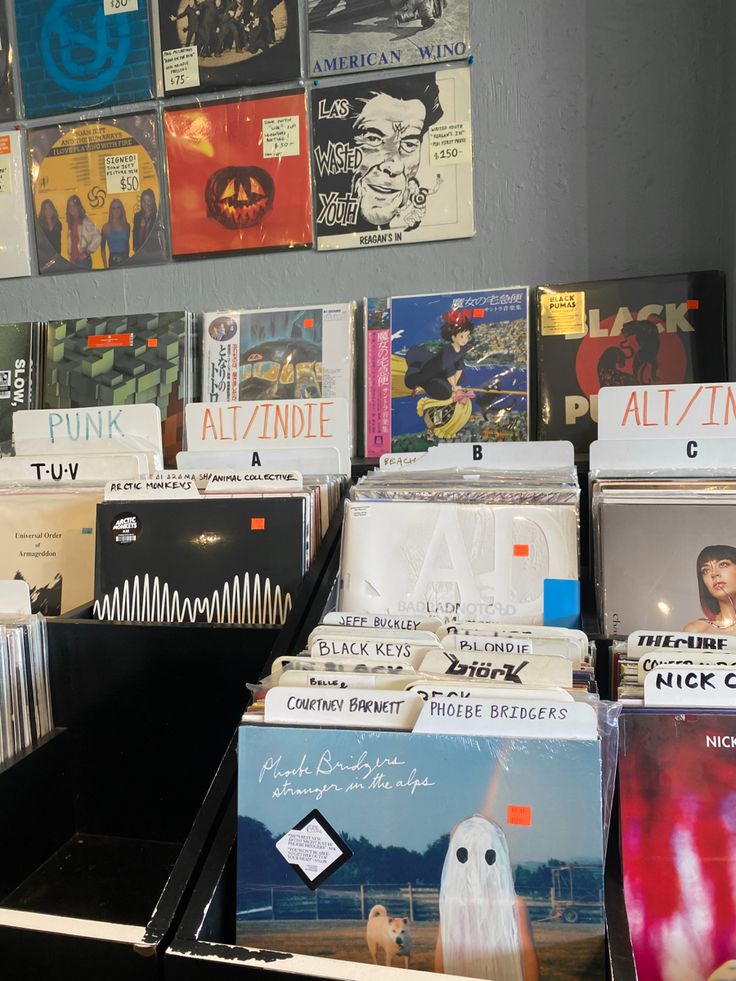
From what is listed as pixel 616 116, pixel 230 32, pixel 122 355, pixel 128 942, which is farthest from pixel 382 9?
pixel 128 942

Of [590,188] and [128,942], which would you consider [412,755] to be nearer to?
[128,942]

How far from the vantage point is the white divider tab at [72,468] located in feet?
4.03

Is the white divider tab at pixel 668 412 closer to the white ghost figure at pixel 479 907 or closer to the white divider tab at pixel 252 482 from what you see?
the white divider tab at pixel 252 482

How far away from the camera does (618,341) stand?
1614 millimetres

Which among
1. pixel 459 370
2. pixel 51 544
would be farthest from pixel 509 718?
pixel 459 370

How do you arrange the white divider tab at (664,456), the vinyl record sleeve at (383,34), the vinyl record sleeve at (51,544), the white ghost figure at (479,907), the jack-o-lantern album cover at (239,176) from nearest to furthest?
1. the white ghost figure at (479,907)
2. the white divider tab at (664,456)
3. the vinyl record sleeve at (51,544)
4. the vinyl record sleeve at (383,34)
5. the jack-o-lantern album cover at (239,176)

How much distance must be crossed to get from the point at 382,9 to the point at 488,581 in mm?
1536

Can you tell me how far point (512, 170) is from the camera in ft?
5.68

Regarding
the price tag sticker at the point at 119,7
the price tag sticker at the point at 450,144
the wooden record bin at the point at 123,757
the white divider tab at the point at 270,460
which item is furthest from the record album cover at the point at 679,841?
the price tag sticker at the point at 119,7

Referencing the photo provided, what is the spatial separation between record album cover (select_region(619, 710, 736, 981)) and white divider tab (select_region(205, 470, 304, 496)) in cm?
64

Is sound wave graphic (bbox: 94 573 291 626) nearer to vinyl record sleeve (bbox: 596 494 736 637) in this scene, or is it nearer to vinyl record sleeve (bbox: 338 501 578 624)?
vinyl record sleeve (bbox: 338 501 578 624)

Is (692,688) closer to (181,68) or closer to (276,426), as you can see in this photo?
(276,426)

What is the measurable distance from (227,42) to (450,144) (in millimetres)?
654

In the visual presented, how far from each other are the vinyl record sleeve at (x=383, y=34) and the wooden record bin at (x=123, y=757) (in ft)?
4.62
